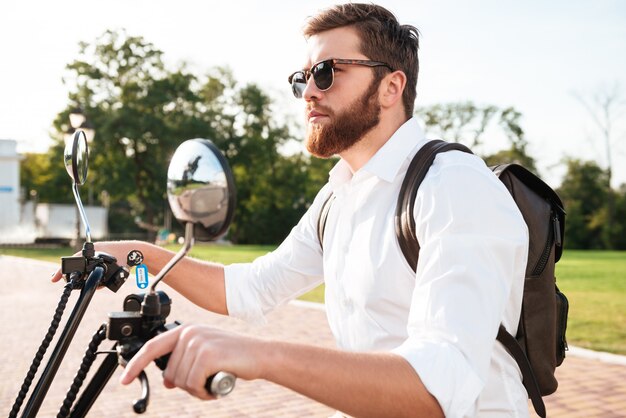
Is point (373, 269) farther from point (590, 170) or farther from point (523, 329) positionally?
point (590, 170)

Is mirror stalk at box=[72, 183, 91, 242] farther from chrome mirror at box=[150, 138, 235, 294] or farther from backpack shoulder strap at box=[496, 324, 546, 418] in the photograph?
backpack shoulder strap at box=[496, 324, 546, 418]

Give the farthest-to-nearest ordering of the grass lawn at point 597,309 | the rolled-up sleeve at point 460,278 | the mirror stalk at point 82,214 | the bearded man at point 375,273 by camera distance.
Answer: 1. the grass lawn at point 597,309
2. the mirror stalk at point 82,214
3. the rolled-up sleeve at point 460,278
4. the bearded man at point 375,273

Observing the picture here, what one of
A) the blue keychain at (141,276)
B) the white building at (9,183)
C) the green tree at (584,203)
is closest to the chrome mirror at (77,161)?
the blue keychain at (141,276)

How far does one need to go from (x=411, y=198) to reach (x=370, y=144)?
1.49ft

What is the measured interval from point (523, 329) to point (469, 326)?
1.71 feet

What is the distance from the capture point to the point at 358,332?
1.98 metres

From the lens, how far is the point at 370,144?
86.2 inches

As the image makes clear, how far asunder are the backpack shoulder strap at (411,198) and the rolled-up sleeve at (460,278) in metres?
0.06

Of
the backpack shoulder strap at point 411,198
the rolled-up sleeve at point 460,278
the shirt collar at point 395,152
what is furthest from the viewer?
the shirt collar at point 395,152

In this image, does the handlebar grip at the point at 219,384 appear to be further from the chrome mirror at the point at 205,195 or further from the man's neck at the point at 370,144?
the man's neck at the point at 370,144

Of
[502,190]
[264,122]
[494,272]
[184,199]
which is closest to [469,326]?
[494,272]

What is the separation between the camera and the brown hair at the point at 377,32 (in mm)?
2205

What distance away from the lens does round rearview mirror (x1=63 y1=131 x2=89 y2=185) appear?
1.95 meters

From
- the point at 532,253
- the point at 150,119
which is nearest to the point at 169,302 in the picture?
the point at 532,253
